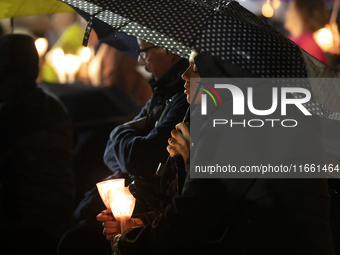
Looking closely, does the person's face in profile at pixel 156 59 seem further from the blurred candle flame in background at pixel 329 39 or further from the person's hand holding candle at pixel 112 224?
the blurred candle flame in background at pixel 329 39

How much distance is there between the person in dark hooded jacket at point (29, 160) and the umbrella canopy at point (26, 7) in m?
0.19

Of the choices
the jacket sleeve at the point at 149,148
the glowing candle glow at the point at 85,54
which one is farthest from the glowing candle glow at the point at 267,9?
the jacket sleeve at the point at 149,148

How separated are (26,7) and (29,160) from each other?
1.20 m

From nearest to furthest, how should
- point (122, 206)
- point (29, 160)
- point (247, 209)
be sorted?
point (247, 209) < point (122, 206) < point (29, 160)

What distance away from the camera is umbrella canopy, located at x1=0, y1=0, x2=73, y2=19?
8.89 ft

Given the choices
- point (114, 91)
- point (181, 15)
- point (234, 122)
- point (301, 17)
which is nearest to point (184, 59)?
point (181, 15)

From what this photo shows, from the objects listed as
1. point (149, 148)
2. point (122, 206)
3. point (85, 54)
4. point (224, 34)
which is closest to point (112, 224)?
point (122, 206)

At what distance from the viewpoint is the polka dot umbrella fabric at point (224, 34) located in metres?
1.54

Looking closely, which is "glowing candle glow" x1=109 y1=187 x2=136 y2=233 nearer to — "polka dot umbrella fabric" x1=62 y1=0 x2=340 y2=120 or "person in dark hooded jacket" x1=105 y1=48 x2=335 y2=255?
"person in dark hooded jacket" x1=105 y1=48 x2=335 y2=255

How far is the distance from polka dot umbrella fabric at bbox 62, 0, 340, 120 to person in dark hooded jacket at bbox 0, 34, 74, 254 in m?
1.43

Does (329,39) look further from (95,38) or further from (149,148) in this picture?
(149,148)

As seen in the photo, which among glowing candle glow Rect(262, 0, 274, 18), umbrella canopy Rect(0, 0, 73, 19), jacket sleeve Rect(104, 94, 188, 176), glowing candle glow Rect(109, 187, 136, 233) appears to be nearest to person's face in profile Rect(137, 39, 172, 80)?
jacket sleeve Rect(104, 94, 188, 176)

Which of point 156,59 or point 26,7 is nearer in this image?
point 156,59

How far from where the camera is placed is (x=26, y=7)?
276 cm
